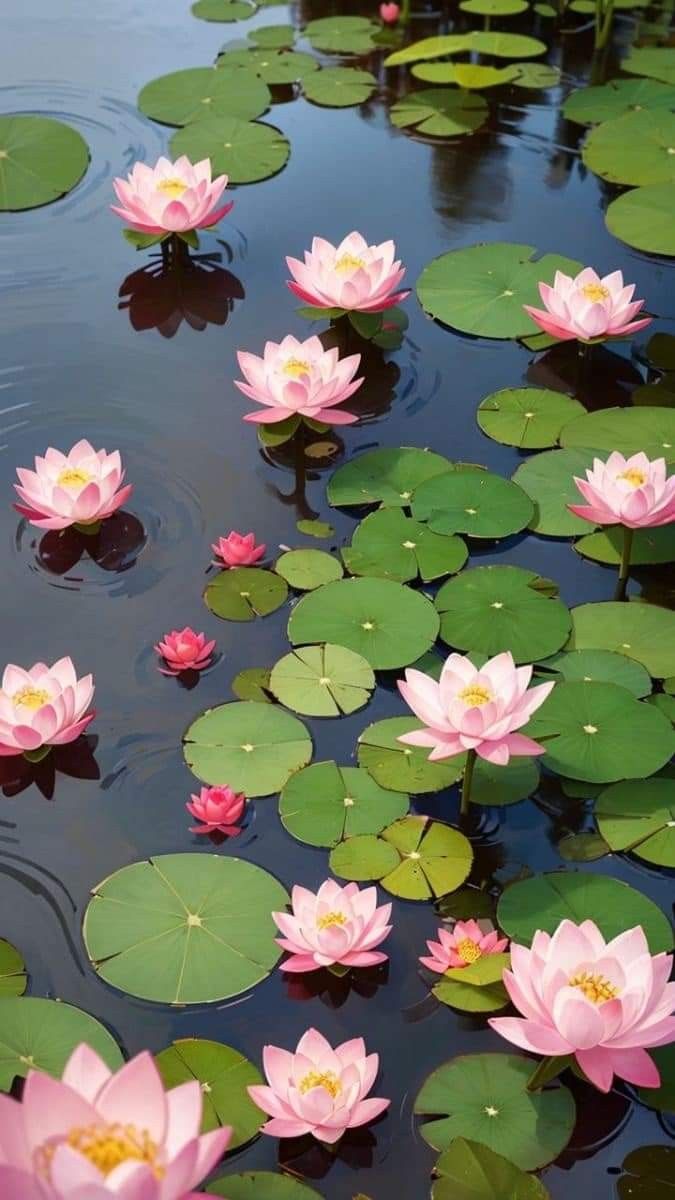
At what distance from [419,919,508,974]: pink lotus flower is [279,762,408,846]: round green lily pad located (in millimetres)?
242

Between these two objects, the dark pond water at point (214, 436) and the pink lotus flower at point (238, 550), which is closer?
the dark pond water at point (214, 436)

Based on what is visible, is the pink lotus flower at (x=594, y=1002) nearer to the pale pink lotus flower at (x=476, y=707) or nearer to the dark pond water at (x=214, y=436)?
the dark pond water at (x=214, y=436)

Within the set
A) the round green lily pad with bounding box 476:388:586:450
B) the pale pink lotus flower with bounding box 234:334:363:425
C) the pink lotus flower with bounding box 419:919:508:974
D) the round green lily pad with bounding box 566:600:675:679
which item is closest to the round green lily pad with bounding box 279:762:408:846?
the pink lotus flower with bounding box 419:919:508:974

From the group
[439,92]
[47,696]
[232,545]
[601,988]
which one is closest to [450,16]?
[439,92]

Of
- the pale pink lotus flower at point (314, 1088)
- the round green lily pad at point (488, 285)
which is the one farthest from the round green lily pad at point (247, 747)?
the round green lily pad at point (488, 285)

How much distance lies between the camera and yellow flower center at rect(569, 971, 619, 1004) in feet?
5.69

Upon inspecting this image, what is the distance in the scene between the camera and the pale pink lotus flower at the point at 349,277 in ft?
10.3

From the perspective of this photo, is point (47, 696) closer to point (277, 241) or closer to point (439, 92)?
point (277, 241)

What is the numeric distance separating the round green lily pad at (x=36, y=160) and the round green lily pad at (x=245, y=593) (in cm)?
182

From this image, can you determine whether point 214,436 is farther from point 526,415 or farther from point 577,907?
point 577,907

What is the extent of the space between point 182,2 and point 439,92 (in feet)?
4.30

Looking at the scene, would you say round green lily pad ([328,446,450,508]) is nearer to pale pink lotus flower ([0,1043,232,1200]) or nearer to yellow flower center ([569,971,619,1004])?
yellow flower center ([569,971,619,1004])

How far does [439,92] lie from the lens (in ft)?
14.7

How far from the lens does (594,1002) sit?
5.67 ft
